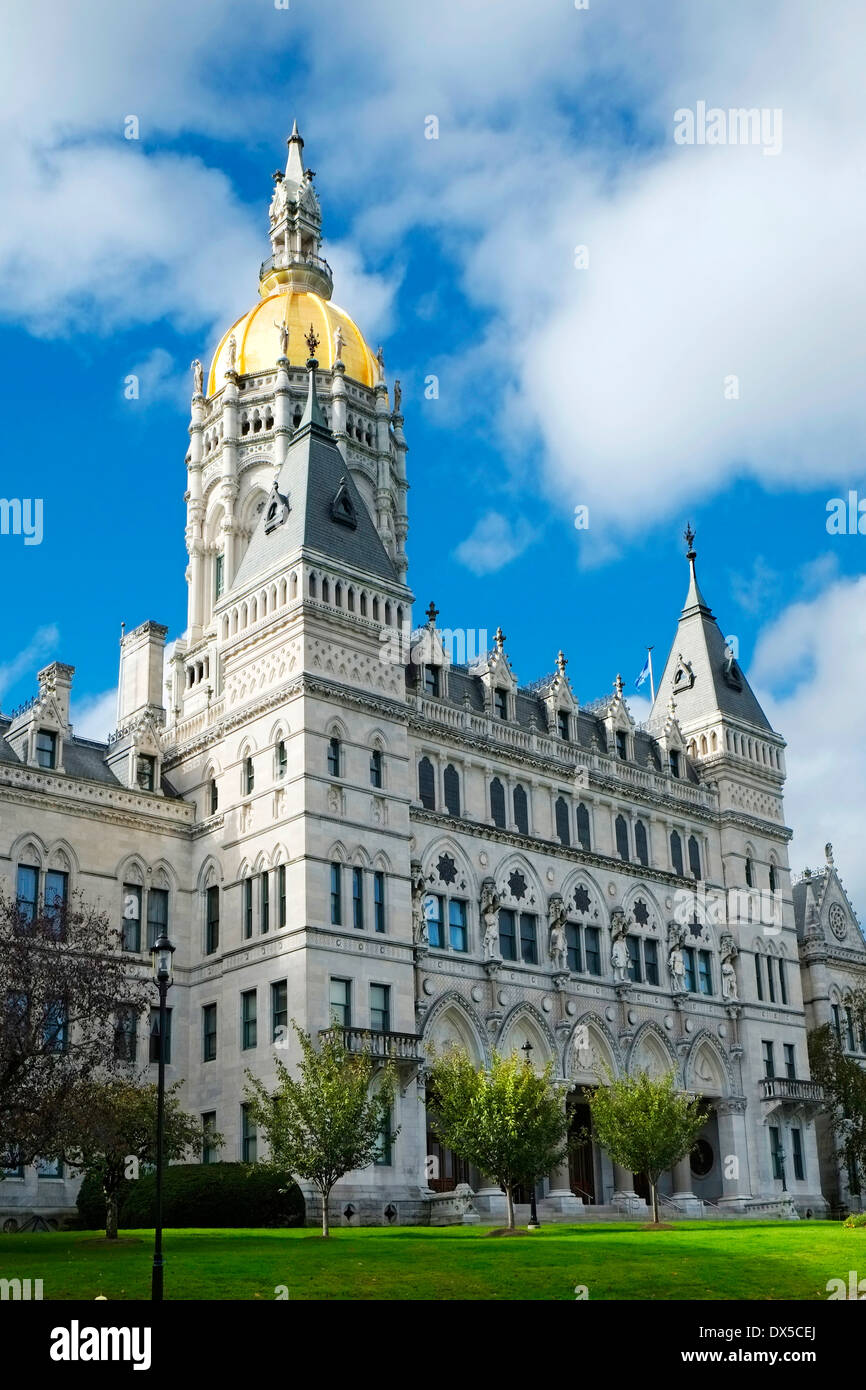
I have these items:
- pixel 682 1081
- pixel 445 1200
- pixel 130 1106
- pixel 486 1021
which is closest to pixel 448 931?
pixel 486 1021

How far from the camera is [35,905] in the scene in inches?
1913

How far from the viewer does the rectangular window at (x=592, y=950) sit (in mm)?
60062

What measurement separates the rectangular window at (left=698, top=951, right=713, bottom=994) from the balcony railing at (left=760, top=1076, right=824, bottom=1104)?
4.44m

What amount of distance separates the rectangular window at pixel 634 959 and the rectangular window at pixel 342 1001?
16.2 meters

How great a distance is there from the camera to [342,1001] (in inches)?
1916

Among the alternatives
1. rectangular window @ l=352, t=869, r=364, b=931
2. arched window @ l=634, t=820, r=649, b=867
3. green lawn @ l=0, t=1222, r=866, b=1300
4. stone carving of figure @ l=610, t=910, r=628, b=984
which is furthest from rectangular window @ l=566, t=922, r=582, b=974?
green lawn @ l=0, t=1222, r=866, b=1300

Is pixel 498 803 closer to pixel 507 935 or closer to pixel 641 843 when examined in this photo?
pixel 507 935

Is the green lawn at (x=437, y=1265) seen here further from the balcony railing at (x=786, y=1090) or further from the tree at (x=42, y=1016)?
the balcony railing at (x=786, y=1090)

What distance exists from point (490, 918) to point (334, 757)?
9001mm

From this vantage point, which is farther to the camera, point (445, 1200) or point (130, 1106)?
point (445, 1200)

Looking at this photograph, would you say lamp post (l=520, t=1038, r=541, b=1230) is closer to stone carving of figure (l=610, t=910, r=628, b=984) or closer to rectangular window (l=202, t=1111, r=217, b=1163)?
stone carving of figure (l=610, t=910, r=628, b=984)
